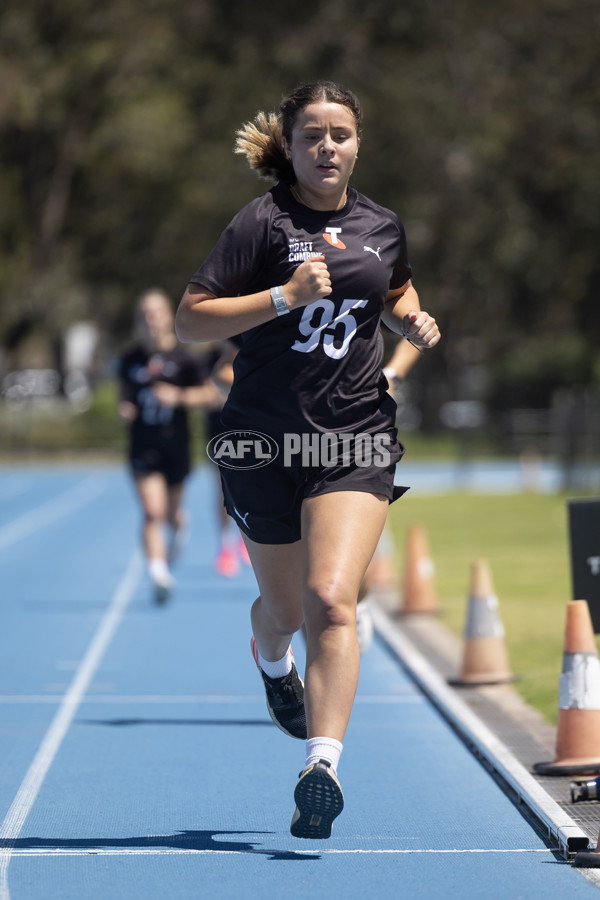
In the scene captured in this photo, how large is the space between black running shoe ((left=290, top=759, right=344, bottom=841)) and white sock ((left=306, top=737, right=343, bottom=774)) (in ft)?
0.14

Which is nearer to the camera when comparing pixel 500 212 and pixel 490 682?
pixel 490 682

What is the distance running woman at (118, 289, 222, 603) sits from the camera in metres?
11.2

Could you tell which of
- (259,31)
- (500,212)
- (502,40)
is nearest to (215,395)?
(500,212)

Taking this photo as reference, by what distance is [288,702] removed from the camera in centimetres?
534

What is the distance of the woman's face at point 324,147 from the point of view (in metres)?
4.71

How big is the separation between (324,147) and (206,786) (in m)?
2.51

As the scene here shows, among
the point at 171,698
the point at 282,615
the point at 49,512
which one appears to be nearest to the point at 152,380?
the point at 171,698

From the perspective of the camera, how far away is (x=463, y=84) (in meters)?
47.8

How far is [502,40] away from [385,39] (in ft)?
13.7

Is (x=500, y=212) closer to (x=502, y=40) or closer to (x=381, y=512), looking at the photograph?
A: (x=502, y=40)

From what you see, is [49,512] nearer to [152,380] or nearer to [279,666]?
[152,380]

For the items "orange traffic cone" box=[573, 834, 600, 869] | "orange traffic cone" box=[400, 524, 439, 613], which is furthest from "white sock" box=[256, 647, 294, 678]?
"orange traffic cone" box=[400, 524, 439, 613]

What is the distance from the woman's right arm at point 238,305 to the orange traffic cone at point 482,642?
3.70 m

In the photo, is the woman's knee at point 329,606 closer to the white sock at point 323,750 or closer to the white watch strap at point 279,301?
the white sock at point 323,750
